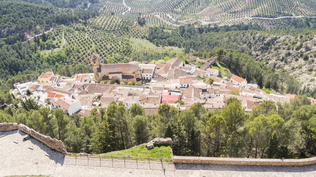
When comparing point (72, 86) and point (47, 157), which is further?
point (72, 86)

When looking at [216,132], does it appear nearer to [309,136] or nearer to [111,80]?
[309,136]

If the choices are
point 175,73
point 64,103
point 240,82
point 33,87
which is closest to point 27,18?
point 33,87

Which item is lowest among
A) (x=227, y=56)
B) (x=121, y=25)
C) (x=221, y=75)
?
(x=221, y=75)

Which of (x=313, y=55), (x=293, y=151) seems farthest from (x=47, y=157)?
(x=313, y=55)

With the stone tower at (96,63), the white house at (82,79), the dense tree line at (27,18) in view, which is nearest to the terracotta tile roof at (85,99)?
the white house at (82,79)

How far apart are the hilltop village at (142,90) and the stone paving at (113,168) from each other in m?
27.3

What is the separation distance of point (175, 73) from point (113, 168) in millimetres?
59291

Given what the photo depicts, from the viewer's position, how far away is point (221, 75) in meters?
87.3

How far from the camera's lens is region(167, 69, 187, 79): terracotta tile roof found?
73850mm

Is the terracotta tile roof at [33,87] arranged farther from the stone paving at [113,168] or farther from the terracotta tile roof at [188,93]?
the stone paving at [113,168]

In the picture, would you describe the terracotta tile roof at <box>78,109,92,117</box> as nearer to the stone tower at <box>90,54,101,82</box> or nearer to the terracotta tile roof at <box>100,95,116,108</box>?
the terracotta tile roof at <box>100,95,116,108</box>

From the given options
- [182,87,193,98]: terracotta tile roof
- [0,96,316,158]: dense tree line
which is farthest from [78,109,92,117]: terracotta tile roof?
[182,87,193,98]: terracotta tile roof

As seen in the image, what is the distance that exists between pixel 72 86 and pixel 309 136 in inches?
2526

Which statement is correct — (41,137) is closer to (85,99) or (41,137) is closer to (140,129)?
(140,129)
